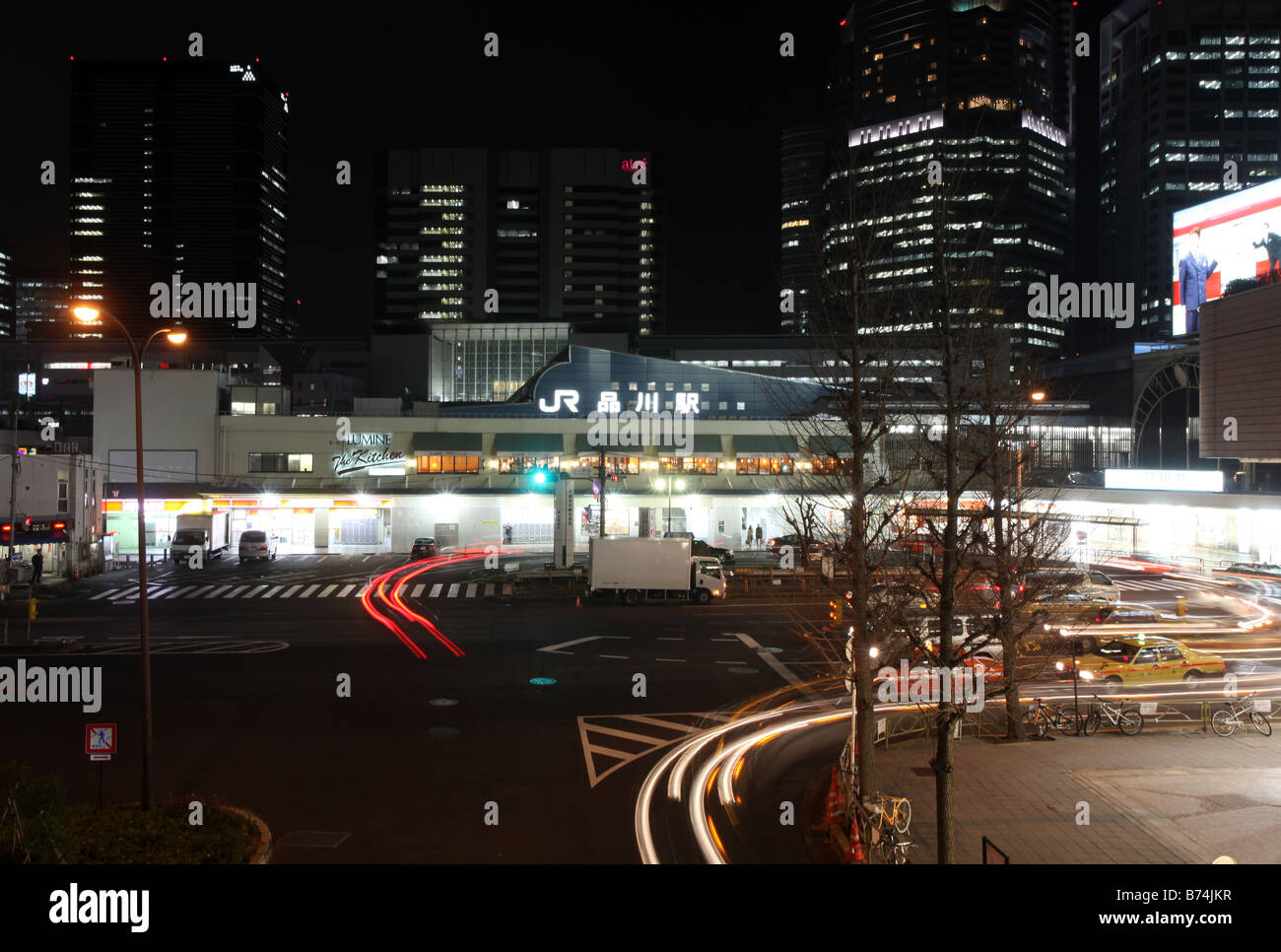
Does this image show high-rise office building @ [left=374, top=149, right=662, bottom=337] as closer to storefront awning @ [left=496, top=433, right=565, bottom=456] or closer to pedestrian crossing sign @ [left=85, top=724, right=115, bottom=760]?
storefront awning @ [left=496, top=433, right=565, bottom=456]

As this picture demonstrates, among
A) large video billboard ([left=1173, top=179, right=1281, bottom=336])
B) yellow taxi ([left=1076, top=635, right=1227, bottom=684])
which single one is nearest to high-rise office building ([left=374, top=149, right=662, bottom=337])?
large video billboard ([left=1173, top=179, right=1281, bottom=336])

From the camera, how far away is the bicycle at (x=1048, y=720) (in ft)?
52.6

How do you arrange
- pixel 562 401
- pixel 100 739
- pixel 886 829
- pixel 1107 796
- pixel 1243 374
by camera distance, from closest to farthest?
pixel 886 829, pixel 100 739, pixel 1107 796, pixel 1243 374, pixel 562 401

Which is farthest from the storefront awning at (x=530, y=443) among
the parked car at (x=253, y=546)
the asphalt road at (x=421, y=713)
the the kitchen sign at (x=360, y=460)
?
the asphalt road at (x=421, y=713)

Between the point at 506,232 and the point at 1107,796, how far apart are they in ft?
455

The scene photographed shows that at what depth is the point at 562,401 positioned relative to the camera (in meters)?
55.9

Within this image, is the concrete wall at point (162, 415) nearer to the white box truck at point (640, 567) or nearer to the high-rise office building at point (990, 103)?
the white box truck at point (640, 567)

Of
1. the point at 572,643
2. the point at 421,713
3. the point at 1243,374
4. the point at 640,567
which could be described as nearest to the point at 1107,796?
the point at 421,713

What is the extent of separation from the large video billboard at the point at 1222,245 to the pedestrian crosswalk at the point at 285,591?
41.1 metres

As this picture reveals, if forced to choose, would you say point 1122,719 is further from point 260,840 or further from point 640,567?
point 640,567

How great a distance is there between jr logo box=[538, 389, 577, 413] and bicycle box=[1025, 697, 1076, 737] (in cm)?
4229

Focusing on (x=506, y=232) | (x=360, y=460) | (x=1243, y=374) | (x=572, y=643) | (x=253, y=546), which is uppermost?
(x=506, y=232)

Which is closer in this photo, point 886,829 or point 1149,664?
point 886,829

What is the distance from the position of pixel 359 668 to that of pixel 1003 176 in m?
162
